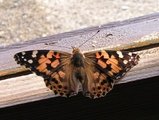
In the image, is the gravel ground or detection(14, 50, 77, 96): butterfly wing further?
the gravel ground

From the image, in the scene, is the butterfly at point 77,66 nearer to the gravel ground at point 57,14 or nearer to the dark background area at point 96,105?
the dark background area at point 96,105

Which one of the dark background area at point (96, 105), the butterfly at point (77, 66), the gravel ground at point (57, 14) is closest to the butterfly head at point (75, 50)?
the butterfly at point (77, 66)

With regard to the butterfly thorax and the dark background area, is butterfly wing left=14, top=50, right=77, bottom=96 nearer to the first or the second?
the butterfly thorax

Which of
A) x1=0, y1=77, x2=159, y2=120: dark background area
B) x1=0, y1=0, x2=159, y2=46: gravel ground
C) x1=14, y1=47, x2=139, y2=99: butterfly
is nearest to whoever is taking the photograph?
x1=0, y1=77, x2=159, y2=120: dark background area

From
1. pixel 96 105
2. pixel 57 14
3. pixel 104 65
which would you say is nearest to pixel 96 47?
pixel 104 65

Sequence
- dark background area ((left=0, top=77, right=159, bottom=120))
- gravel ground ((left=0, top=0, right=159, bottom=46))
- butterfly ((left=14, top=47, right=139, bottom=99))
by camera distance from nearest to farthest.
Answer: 1. dark background area ((left=0, top=77, right=159, bottom=120))
2. butterfly ((left=14, top=47, right=139, bottom=99))
3. gravel ground ((left=0, top=0, right=159, bottom=46))

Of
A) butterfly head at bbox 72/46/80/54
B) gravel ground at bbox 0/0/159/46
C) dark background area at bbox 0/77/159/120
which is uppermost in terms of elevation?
butterfly head at bbox 72/46/80/54

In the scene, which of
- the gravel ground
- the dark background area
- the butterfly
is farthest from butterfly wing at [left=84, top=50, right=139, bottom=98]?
the gravel ground

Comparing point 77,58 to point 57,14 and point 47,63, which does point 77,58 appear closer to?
point 47,63
